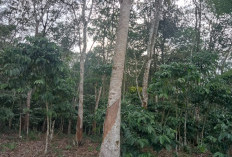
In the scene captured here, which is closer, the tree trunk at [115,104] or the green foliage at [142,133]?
the tree trunk at [115,104]

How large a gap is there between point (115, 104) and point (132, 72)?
462 inches

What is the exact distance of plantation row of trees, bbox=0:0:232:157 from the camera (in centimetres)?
449

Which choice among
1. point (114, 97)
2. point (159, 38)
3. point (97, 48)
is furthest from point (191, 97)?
point (97, 48)

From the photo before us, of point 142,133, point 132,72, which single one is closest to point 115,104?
point 142,133

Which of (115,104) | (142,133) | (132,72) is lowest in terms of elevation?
(142,133)

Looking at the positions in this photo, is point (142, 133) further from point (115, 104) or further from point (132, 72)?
point (132, 72)

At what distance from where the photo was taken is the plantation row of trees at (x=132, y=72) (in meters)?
4.49

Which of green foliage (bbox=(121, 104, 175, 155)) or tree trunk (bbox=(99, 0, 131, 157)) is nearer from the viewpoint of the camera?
tree trunk (bbox=(99, 0, 131, 157))

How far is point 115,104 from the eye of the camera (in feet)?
13.6

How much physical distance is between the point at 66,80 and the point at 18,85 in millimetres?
1353

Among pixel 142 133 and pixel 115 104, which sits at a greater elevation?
pixel 115 104

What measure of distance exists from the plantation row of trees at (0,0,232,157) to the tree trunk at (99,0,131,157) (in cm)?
2

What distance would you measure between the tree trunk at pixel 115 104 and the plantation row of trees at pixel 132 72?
2 centimetres

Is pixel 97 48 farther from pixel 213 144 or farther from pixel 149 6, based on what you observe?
pixel 213 144
